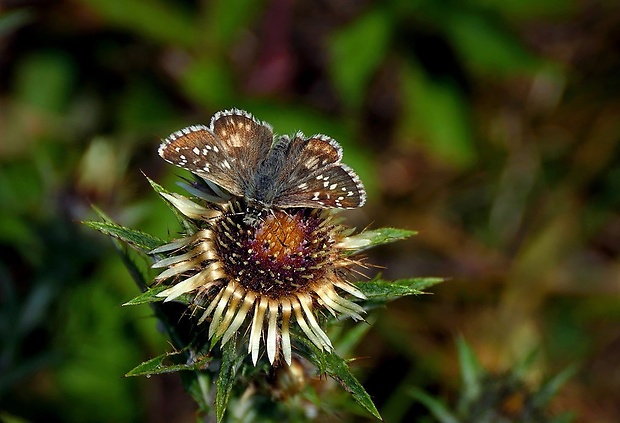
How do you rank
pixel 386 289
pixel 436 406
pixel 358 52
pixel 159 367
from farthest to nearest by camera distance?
pixel 358 52, pixel 436 406, pixel 386 289, pixel 159 367

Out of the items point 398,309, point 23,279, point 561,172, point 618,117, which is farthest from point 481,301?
point 23,279

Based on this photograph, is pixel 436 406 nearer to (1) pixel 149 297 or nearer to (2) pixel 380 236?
(2) pixel 380 236

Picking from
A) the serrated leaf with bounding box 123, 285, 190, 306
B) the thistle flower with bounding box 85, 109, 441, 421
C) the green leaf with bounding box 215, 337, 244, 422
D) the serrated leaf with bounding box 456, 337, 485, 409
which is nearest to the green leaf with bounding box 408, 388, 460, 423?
the serrated leaf with bounding box 456, 337, 485, 409

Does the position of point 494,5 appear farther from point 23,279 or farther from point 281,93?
point 23,279

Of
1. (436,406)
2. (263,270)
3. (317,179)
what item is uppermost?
(317,179)

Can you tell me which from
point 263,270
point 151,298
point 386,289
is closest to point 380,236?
point 386,289

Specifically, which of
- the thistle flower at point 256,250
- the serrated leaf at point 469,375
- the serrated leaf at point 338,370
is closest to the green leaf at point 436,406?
the serrated leaf at point 469,375

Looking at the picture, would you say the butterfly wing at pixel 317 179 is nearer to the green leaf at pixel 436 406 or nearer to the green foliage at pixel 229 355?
the green foliage at pixel 229 355
